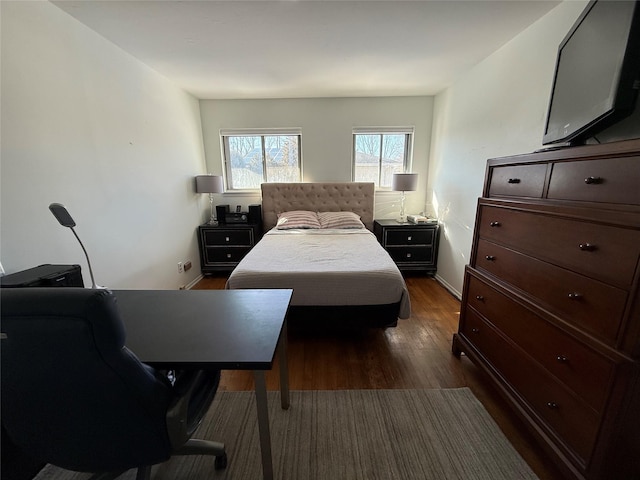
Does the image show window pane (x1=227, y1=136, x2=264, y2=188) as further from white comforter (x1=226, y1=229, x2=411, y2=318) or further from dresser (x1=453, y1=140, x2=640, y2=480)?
dresser (x1=453, y1=140, x2=640, y2=480)

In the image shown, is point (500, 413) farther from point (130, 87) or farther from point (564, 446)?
point (130, 87)

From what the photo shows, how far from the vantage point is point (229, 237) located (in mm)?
3600

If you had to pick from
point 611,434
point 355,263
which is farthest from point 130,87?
point 611,434

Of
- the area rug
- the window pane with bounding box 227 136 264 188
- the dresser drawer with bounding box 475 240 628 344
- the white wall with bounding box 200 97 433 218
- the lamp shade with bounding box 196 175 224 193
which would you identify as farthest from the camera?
the window pane with bounding box 227 136 264 188

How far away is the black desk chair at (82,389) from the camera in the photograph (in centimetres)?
62

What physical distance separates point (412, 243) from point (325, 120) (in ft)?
6.98

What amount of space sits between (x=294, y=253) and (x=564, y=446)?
202 cm

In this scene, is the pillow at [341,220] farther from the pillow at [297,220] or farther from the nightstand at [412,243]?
the nightstand at [412,243]

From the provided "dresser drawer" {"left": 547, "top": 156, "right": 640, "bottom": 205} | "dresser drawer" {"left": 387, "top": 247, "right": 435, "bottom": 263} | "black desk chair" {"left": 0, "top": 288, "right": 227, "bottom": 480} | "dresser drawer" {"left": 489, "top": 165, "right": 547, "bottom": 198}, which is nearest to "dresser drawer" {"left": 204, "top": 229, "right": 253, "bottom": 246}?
"dresser drawer" {"left": 387, "top": 247, "right": 435, "bottom": 263}

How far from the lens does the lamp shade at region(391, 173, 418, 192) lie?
3.55 meters

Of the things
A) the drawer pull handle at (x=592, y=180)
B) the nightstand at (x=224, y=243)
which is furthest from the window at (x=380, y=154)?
the drawer pull handle at (x=592, y=180)

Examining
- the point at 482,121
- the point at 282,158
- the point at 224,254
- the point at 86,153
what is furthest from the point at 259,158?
the point at 482,121

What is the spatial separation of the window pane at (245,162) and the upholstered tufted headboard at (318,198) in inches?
14.1

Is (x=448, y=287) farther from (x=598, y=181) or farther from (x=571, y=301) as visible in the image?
(x=598, y=181)
